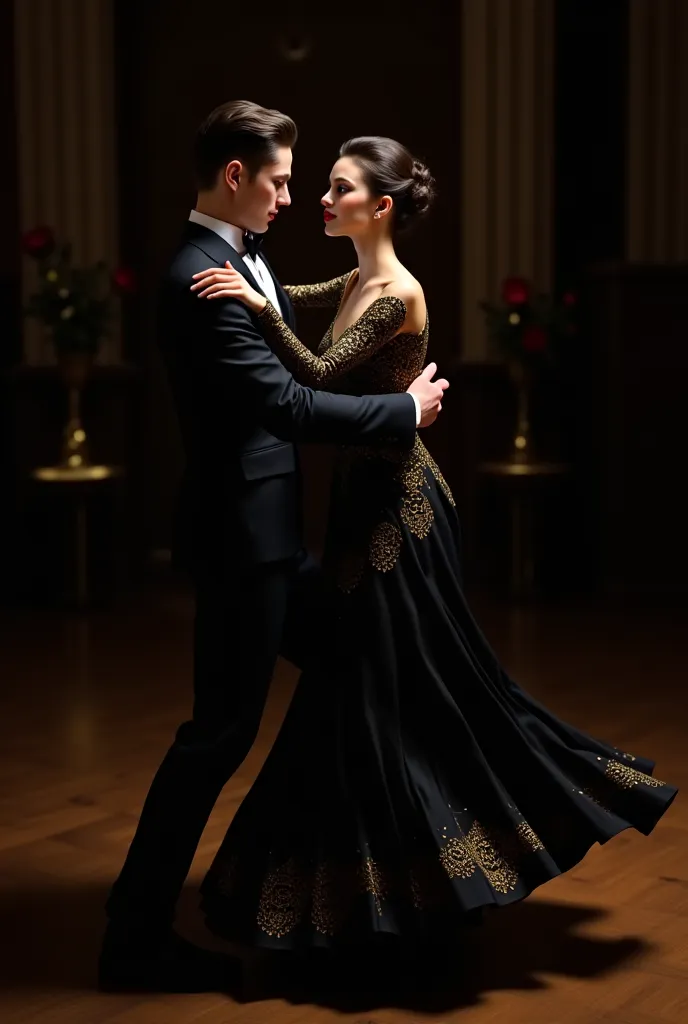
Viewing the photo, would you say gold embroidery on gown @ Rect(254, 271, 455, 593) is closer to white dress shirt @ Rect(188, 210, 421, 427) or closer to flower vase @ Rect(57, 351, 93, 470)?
white dress shirt @ Rect(188, 210, 421, 427)

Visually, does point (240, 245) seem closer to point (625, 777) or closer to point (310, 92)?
point (625, 777)

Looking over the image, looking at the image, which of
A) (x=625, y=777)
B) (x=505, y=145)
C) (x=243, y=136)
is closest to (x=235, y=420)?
(x=243, y=136)

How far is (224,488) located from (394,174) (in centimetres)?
63

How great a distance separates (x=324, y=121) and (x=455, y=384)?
1438mm

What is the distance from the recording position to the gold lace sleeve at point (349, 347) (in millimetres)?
2391

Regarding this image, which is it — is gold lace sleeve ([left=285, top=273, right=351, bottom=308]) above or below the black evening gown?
above

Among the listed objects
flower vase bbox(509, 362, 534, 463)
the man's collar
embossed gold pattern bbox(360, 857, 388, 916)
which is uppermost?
the man's collar

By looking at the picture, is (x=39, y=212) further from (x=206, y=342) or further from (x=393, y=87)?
(x=206, y=342)

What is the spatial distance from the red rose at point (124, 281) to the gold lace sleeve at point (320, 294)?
3423 millimetres

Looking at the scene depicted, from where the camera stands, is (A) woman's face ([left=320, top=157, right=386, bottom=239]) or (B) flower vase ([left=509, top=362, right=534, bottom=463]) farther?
(B) flower vase ([left=509, top=362, right=534, bottom=463])

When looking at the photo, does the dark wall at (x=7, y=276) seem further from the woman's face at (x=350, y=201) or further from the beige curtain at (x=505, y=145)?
the woman's face at (x=350, y=201)

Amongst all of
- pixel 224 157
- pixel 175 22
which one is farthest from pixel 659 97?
pixel 224 157

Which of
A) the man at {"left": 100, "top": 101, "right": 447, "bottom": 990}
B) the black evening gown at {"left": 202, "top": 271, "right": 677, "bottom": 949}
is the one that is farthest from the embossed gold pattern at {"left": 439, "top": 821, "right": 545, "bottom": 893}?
the man at {"left": 100, "top": 101, "right": 447, "bottom": 990}

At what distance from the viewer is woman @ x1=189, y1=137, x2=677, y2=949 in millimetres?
2396
